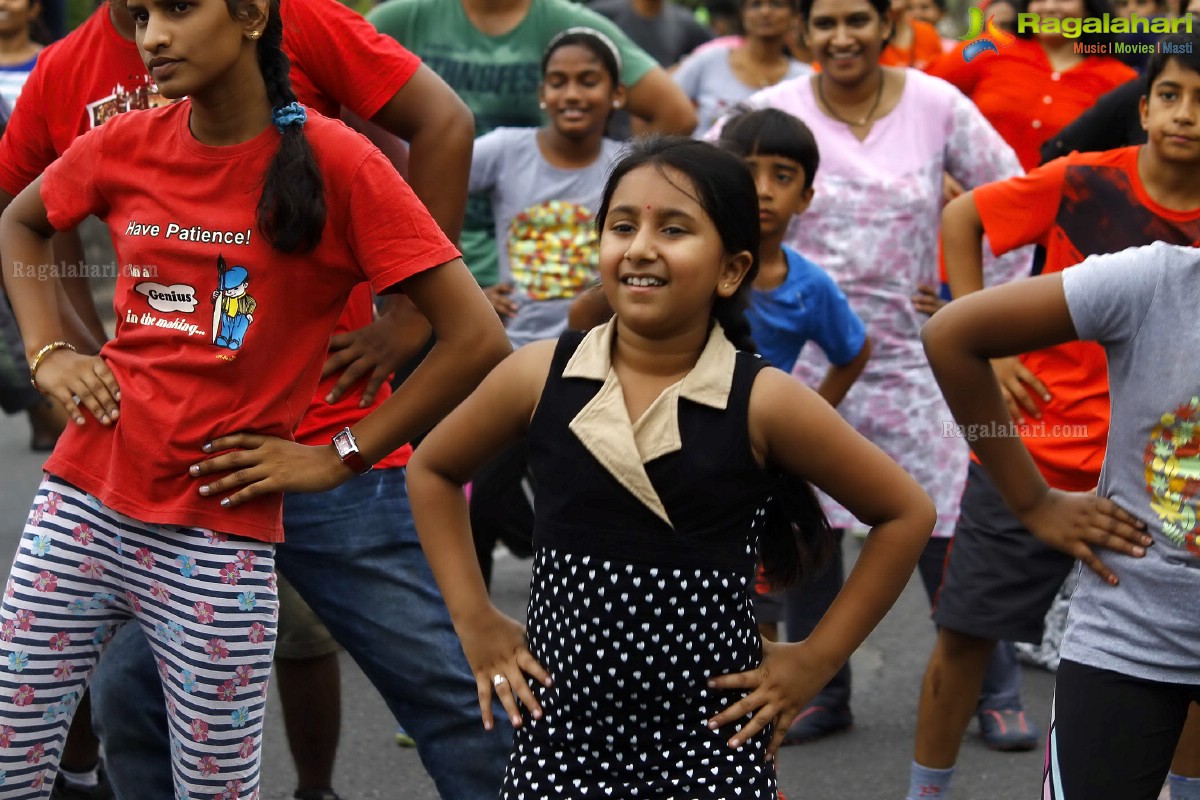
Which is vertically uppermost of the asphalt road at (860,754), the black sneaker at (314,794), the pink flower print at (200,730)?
the pink flower print at (200,730)

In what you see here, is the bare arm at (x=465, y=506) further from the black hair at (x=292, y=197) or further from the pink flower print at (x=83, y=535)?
the pink flower print at (x=83, y=535)

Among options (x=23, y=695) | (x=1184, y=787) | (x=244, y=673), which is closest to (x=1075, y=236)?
(x=1184, y=787)

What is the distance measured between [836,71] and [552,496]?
2978 mm

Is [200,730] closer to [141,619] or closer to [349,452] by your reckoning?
[141,619]

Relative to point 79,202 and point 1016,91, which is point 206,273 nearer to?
point 79,202

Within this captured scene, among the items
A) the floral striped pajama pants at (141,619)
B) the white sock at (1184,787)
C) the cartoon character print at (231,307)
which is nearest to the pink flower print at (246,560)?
the floral striped pajama pants at (141,619)

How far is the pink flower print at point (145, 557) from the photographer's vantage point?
3.05 m

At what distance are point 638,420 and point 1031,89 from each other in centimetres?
440

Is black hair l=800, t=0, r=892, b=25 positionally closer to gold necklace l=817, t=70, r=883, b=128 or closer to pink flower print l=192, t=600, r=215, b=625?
gold necklace l=817, t=70, r=883, b=128

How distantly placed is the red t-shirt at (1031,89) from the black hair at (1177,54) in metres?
2.83

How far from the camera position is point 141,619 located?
123 inches

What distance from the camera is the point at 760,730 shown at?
2844 mm

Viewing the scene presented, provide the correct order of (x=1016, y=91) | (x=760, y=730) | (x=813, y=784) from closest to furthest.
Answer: (x=760, y=730), (x=813, y=784), (x=1016, y=91)

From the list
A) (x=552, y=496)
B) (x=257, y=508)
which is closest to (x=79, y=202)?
(x=257, y=508)
